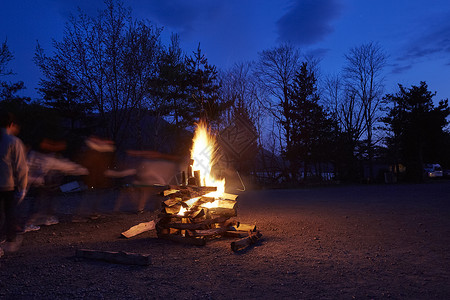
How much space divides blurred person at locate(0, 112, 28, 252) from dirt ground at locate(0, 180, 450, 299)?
0.62m

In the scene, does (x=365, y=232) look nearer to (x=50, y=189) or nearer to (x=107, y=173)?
(x=50, y=189)

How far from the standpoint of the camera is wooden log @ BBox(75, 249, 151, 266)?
3.94m

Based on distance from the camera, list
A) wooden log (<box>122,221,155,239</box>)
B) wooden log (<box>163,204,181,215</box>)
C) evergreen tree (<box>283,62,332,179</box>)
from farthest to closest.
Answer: evergreen tree (<box>283,62,332,179</box>), wooden log (<box>122,221,155,239</box>), wooden log (<box>163,204,181,215</box>)

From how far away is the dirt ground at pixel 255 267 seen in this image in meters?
3.15

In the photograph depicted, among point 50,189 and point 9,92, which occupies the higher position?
point 9,92

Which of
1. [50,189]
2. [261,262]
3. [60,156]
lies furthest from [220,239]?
[60,156]

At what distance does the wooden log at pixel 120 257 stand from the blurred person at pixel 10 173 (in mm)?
1249

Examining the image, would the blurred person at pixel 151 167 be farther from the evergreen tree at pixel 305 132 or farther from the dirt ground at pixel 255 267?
the dirt ground at pixel 255 267

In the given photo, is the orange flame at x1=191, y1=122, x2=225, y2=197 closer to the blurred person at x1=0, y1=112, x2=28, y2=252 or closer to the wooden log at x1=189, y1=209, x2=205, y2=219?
the wooden log at x1=189, y1=209, x2=205, y2=219

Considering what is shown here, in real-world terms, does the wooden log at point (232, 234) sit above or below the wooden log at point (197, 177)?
below

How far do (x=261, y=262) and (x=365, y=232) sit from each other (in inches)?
113

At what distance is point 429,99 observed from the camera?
30.0 m

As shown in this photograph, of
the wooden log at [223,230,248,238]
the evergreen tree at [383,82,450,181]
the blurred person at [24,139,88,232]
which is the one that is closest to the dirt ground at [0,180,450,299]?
the wooden log at [223,230,248,238]

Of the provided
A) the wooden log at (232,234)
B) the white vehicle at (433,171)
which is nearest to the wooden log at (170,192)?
the wooden log at (232,234)
